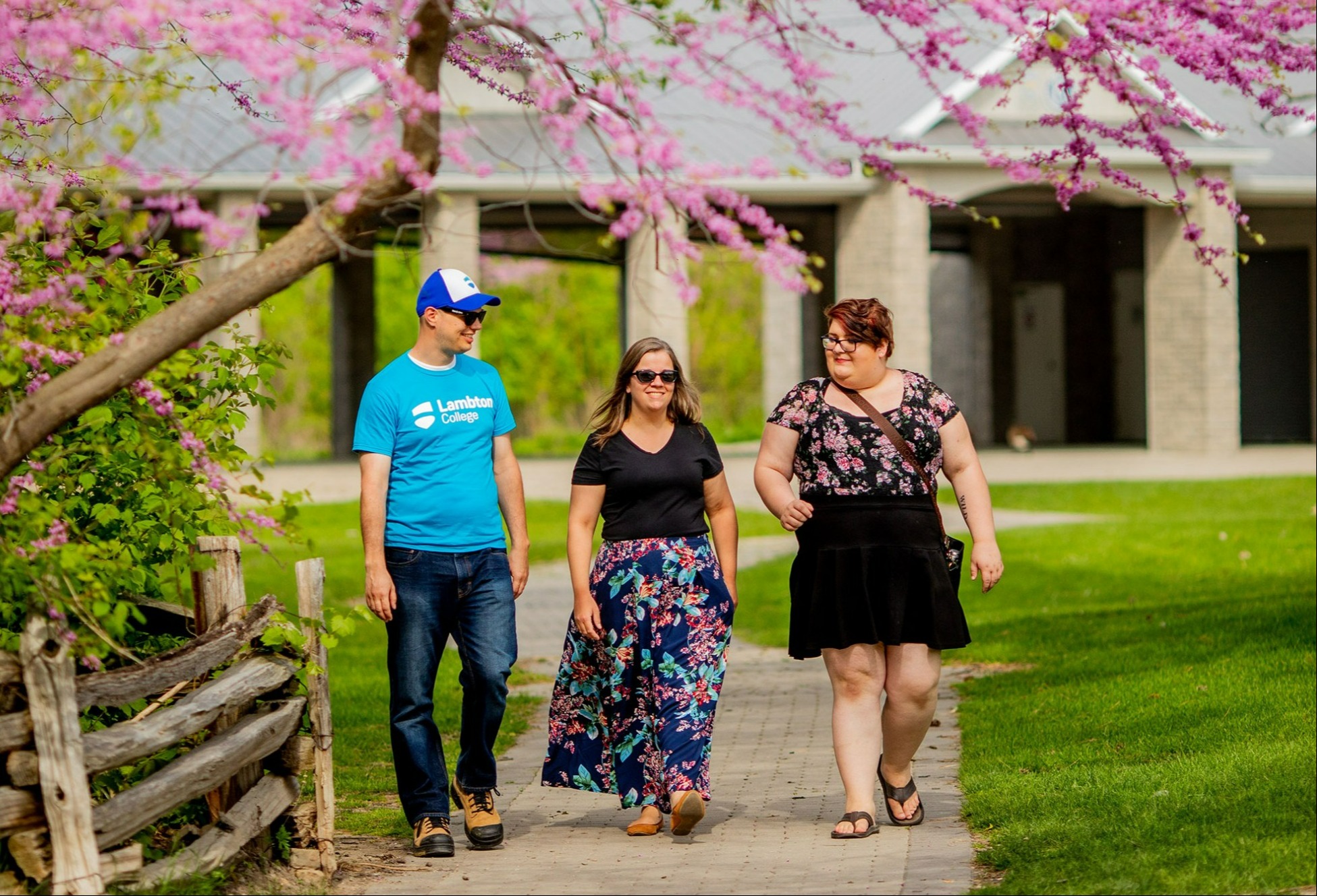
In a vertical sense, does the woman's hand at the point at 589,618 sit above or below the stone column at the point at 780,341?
below

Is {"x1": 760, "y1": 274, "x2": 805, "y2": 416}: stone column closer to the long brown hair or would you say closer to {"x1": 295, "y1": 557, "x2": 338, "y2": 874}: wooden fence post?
the long brown hair

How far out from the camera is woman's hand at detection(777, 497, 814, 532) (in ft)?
21.2

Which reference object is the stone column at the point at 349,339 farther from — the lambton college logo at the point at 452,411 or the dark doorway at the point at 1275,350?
the lambton college logo at the point at 452,411

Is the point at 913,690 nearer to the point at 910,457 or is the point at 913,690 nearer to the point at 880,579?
the point at 880,579

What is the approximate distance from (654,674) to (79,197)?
2736 mm

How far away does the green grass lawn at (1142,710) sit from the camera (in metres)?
5.82

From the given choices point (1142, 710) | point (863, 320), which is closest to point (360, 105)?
point (863, 320)

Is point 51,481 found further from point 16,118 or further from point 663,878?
point 663,878

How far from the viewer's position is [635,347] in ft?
22.1

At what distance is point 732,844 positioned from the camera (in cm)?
654

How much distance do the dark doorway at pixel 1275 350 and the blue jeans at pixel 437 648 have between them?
1183 inches

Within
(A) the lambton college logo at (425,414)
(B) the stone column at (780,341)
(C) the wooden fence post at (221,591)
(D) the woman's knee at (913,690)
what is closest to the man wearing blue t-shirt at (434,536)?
(A) the lambton college logo at (425,414)

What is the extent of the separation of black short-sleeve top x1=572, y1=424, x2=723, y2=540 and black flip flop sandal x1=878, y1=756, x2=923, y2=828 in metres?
1.22

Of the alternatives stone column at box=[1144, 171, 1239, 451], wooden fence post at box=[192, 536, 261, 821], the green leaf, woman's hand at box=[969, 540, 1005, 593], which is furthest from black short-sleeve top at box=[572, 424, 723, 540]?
stone column at box=[1144, 171, 1239, 451]
